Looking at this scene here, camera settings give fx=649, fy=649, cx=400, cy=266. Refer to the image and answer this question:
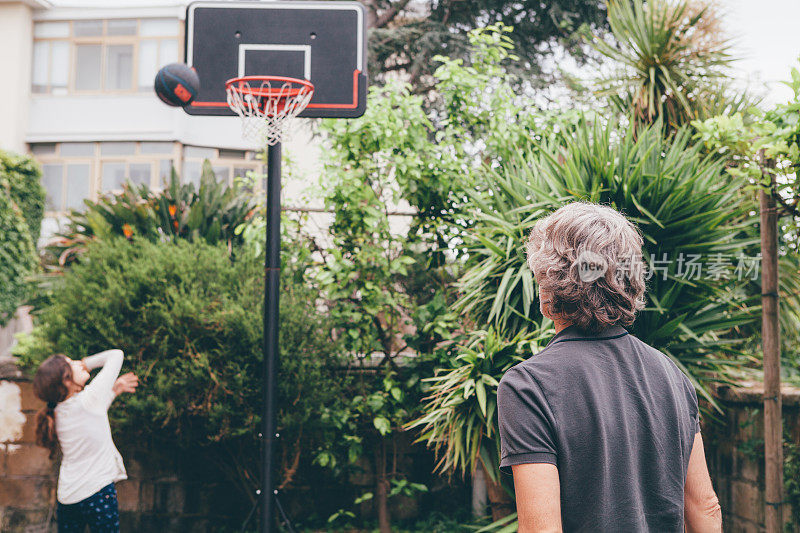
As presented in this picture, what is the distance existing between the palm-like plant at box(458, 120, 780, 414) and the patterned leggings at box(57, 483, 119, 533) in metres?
2.57

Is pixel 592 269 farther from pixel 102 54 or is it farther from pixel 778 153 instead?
pixel 102 54

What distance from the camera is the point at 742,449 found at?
437cm

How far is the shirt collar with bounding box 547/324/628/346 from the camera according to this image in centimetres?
145

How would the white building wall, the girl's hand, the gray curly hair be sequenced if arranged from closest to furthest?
the gray curly hair, the girl's hand, the white building wall

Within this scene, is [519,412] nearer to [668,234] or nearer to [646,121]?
[668,234]

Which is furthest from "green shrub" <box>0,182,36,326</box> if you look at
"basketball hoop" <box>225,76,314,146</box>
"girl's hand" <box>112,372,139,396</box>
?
"basketball hoop" <box>225,76,314,146</box>

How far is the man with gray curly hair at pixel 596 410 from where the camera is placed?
1.35 m

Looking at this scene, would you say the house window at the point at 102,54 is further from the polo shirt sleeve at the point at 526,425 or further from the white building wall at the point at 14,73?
the polo shirt sleeve at the point at 526,425

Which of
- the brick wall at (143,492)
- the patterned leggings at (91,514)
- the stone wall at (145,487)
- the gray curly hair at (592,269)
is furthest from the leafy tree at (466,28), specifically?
the gray curly hair at (592,269)

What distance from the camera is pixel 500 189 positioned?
15.7ft

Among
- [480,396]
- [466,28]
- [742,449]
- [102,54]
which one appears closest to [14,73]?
[102,54]

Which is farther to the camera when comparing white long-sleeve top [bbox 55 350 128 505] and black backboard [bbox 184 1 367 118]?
black backboard [bbox 184 1 367 118]

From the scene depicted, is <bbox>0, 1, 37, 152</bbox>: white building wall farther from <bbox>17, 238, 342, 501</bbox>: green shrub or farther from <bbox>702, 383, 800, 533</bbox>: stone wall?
<bbox>702, 383, 800, 533</bbox>: stone wall

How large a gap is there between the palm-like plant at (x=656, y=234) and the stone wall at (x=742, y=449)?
250 mm
